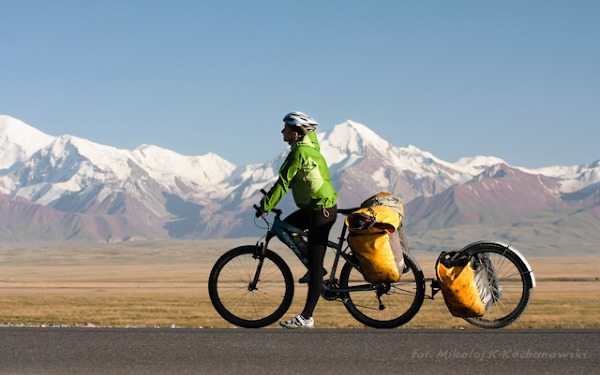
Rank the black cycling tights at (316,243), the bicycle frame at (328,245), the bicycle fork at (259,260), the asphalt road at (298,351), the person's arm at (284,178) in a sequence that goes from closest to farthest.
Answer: the asphalt road at (298,351), the person's arm at (284,178), the black cycling tights at (316,243), the bicycle frame at (328,245), the bicycle fork at (259,260)

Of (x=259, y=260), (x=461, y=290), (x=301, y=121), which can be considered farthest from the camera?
(x=259, y=260)

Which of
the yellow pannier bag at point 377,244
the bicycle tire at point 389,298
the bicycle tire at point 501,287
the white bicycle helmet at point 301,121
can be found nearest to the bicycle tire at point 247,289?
the bicycle tire at point 389,298

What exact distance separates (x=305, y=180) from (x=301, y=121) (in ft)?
2.47

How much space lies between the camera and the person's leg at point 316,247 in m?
9.02

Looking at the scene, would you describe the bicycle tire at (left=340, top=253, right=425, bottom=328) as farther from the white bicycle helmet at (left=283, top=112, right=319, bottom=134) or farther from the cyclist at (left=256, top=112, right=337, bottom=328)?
the white bicycle helmet at (left=283, top=112, right=319, bottom=134)

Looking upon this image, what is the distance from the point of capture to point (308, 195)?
8.98 meters

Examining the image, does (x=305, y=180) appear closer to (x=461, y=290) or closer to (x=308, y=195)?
(x=308, y=195)

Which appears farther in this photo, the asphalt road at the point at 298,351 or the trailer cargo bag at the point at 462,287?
the trailer cargo bag at the point at 462,287

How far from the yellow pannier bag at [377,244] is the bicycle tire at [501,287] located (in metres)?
0.98

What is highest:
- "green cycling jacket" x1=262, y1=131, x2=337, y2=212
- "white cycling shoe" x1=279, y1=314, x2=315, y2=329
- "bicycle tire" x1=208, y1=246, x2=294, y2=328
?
"green cycling jacket" x1=262, y1=131, x2=337, y2=212

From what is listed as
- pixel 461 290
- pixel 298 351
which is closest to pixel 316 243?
pixel 461 290

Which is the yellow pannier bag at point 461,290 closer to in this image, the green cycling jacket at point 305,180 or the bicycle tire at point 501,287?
the bicycle tire at point 501,287

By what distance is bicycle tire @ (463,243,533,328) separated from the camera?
348 inches

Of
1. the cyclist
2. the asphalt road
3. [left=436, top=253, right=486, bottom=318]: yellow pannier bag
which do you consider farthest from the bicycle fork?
[left=436, top=253, right=486, bottom=318]: yellow pannier bag
